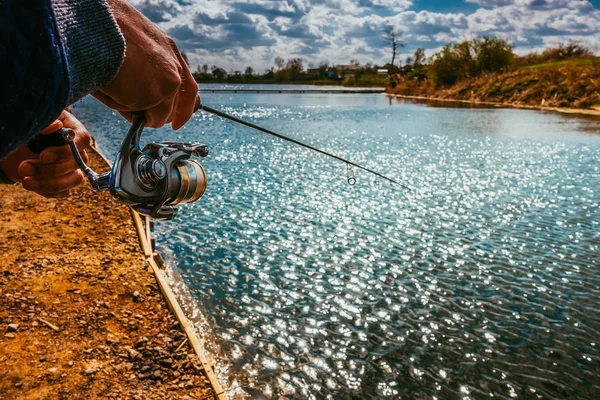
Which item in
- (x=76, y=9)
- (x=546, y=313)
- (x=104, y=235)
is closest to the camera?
(x=76, y=9)

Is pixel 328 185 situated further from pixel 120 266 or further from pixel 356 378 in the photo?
pixel 356 378


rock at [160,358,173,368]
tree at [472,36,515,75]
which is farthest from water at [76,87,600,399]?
tree at [472,36,515,75]

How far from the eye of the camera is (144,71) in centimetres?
139

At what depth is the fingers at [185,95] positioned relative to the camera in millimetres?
1722

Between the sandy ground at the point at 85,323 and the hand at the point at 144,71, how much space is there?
4332 millimetres

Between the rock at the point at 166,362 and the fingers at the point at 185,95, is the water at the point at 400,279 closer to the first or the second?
the rock at the point at 166,362

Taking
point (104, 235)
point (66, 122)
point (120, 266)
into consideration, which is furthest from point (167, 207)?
point (104, 235)

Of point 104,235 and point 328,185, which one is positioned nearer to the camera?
point 104,235

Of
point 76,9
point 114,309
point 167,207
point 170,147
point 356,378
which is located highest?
point 76,9

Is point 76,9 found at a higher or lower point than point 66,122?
higher

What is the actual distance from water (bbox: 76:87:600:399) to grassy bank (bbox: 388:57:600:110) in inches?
1698

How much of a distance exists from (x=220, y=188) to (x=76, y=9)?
51.0 feet

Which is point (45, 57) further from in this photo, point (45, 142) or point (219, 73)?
point (219, 73)

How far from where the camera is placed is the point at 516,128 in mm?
35906
